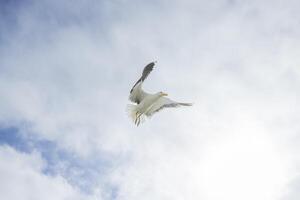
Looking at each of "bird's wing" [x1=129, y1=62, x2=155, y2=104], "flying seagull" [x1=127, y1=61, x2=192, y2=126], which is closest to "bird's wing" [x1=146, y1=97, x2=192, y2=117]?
"flying seagull" [x1=127, y1=61, x2=192, y2=126]

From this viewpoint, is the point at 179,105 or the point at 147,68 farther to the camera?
the point at 179,105

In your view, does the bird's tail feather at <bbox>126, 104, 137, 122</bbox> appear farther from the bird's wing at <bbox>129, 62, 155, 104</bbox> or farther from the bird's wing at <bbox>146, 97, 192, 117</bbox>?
the bird's wing at <bbox>146, 97, 192, 117</bbox>

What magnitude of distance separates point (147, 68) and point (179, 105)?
3.90m

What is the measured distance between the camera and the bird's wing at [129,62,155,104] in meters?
27.2

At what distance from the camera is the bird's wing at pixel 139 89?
27188 mm

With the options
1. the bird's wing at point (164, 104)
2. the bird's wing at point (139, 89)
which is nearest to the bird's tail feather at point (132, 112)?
the bird's wing at point (139, 89)

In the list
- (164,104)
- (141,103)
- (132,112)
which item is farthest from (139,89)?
(164,104)

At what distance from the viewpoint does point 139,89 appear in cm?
2856

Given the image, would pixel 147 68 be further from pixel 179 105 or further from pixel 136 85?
pixel 179 105

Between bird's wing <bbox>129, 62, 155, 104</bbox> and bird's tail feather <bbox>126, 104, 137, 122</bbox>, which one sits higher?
bird's wing <bbox>129, 62, 155, 104</bbox>

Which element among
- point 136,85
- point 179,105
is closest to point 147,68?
point 136,85

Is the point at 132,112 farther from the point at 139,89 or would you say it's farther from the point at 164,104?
the point at 164,104

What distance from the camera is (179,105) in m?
30.0

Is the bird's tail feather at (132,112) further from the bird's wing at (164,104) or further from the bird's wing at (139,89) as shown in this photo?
the bird's wing at (164,104)
